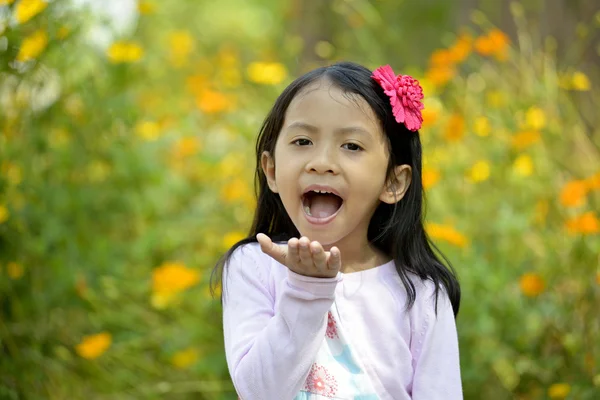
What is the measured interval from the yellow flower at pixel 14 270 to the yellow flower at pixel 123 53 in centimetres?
85

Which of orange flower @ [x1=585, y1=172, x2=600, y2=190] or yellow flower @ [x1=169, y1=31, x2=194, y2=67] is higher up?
yellow flower @ [x1=169, y1=31, x2=194, y2=67]

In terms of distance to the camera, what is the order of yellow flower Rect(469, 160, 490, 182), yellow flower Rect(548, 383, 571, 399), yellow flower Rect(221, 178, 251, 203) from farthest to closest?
yellow flower Rect(221, 178, 251, 203), yellow flower Rect(469, 160, 490, 182), yellow flower Rect(548, 383, 571, 399)

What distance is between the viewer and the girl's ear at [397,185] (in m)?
1.66

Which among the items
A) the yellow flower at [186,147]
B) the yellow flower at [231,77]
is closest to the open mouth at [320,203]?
the yellow flower at [186,147]

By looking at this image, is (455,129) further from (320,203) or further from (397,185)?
(320,203)

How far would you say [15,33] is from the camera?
263cm

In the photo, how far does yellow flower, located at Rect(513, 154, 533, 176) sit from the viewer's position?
2.74 metres

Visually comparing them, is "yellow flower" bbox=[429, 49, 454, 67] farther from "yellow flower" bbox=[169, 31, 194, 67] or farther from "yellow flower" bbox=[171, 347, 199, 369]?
"yellow flower" bbox=[169, 31, 194, 67]

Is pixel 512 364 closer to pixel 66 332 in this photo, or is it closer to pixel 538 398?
pixel 538 398

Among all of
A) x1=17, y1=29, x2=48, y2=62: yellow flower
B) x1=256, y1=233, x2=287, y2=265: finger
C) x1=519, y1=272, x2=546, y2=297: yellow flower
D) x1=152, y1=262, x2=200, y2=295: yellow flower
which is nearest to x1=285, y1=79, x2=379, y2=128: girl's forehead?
x1=256, y1=233, x2=287, y2=265: finger

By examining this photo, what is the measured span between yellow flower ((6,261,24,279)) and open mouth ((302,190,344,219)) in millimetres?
1543

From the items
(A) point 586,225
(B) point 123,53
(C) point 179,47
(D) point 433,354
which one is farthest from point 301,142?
(C) point 179,47

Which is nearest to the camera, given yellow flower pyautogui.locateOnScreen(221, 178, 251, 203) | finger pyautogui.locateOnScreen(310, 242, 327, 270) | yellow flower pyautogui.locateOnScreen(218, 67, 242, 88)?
finger pyautogui.locateOnScreen(310, 242, 327, 270)

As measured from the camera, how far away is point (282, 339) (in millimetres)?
1436
